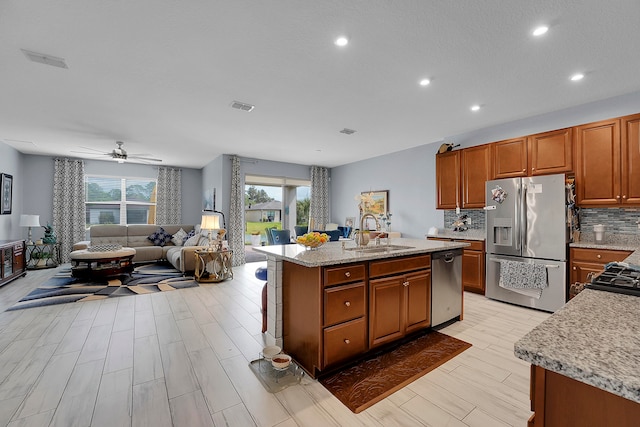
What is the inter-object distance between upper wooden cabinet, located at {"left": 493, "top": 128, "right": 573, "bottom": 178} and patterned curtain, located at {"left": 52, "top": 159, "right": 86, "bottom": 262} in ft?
30.2

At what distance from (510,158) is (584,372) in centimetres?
434

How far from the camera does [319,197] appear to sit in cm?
836

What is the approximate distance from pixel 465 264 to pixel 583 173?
6.13 feet

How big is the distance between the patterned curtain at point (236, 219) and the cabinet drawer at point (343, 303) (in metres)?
5.04

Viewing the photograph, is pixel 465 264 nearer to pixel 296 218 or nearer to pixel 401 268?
pixel 401 268

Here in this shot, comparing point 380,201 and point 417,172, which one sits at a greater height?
point 417,172

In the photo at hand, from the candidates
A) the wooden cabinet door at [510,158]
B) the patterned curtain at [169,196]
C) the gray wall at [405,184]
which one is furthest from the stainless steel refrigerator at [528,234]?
the patterned curtain at [169,196]

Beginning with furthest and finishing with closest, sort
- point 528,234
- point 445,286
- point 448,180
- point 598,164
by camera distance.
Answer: point 448,180, point 528,234, point 598,164, point 445,286

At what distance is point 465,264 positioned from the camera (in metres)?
4.44

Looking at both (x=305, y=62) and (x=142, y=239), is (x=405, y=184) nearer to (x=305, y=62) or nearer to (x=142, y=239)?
(x=305, y=62)

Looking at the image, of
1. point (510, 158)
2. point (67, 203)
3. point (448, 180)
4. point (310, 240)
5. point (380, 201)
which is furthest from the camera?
point (67, 203)

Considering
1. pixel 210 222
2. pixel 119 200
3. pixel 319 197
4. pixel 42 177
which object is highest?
pixel 42 177

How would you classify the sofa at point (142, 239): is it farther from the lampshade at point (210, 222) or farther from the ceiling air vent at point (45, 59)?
the ceiling air vent at point (45, 59)

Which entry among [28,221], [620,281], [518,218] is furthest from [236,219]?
[620,281]
